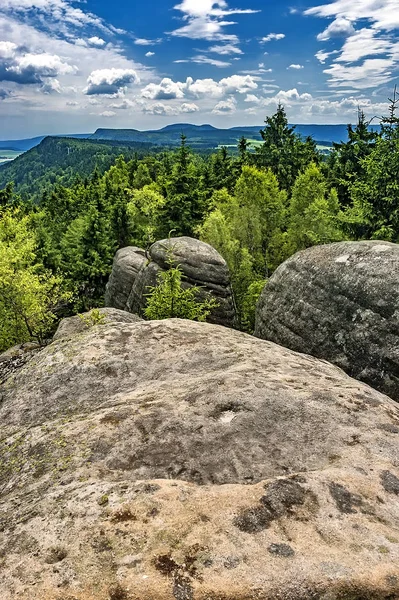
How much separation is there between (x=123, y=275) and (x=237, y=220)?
44.8 ft

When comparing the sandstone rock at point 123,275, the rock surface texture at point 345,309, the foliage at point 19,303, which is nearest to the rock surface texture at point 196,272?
the sandstone rock at point 123,275

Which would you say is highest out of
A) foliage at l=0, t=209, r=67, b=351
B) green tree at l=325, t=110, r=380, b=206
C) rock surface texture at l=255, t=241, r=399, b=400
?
green tree at l=325, t=110, r=380, b=206

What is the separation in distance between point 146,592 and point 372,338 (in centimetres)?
1502

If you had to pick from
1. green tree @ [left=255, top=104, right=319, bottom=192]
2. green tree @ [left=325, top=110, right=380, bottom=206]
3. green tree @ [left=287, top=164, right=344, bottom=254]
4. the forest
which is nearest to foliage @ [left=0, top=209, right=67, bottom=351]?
the forest

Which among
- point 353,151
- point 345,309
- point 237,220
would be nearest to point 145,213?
point 237,220

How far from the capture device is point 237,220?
45.5 m

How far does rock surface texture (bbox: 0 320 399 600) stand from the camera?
17.0 feet

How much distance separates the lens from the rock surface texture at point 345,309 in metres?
17.4

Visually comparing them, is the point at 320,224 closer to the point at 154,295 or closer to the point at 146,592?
the point at 154,295

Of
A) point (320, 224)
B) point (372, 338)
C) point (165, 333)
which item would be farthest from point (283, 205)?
point (165, 333)

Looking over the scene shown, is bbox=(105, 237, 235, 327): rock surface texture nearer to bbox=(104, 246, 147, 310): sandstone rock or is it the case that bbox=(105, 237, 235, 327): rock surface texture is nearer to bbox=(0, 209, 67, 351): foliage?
bbox=(104, 246, 147, 310): sandstone rock

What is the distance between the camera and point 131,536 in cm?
582

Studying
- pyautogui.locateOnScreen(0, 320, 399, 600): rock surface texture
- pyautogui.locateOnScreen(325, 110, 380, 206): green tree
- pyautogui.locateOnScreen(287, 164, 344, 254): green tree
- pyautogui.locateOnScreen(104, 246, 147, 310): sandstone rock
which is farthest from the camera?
pyautogui.locateOnScreen(325, 110, 380, 206): green tree

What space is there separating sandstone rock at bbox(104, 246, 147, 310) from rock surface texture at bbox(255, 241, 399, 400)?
66.9ft
